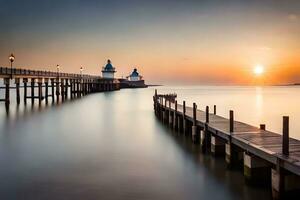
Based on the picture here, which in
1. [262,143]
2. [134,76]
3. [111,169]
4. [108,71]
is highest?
[108,71]

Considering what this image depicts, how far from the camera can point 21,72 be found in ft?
127

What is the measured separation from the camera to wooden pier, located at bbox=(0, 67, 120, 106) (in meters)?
37.2

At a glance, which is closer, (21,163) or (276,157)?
(276,157)

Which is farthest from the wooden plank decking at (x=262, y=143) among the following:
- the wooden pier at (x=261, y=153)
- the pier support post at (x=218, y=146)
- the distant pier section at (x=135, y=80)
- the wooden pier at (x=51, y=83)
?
Result: the distant pier section at (x=135, y=80)

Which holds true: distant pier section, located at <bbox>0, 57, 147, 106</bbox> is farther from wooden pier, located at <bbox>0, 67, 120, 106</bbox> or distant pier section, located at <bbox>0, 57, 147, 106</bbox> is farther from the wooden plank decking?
the wooden plank decking

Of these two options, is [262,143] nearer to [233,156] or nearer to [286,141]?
[286,141]

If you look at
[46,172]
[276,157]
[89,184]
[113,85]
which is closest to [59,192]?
[89,184]

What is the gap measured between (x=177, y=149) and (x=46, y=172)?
256 inches

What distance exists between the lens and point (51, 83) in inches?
2130

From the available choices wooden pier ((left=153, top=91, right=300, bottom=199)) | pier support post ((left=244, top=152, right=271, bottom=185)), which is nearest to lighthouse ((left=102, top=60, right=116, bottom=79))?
wooden pier ((left=153, top=91, right=300, bottom=199))

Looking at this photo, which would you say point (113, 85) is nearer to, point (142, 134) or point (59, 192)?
point (142, 134)

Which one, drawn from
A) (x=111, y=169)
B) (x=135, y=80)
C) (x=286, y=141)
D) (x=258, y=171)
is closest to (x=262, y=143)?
(x=258, y=171)

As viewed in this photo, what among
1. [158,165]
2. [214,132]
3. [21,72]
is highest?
[21,72]

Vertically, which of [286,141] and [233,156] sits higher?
[286,141]
